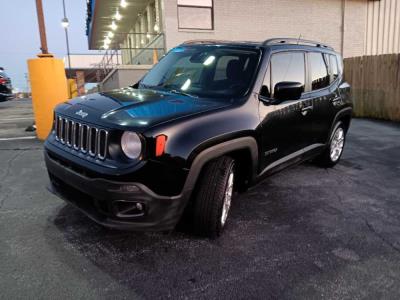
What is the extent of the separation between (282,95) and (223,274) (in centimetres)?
186

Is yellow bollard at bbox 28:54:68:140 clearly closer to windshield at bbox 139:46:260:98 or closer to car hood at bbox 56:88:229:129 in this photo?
windshield at bbox 139:46:260:98

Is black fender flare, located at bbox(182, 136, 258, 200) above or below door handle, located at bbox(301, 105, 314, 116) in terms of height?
below

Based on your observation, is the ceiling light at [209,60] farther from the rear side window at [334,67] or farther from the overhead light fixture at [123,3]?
the overhead light fixture at [123,3]

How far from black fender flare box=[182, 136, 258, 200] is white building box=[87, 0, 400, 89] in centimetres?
1031

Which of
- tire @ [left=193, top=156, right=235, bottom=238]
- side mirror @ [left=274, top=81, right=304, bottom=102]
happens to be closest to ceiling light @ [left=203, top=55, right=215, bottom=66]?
side mirror @ [left=274, top=81, right=304, bottom=102]

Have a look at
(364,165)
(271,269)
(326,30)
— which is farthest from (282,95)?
(326,30)

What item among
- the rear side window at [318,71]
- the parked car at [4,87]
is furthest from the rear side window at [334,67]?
the parked car at [4,87]

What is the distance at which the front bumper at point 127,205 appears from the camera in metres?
2.66

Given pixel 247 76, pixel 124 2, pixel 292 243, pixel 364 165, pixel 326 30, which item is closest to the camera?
pixel 292 243

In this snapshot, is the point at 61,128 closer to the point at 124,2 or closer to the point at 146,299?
the point at 146,299

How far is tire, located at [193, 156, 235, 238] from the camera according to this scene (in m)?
3.05

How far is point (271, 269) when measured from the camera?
2.84 metres

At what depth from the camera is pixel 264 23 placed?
1491 centimetres

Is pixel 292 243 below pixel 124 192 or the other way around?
below
